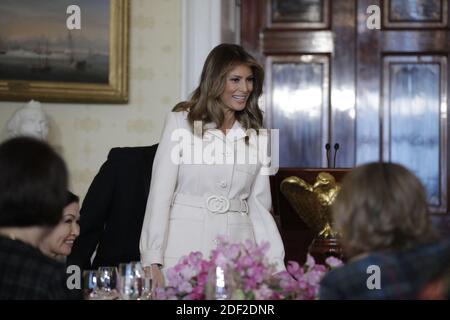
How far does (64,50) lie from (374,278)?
13.6 feet

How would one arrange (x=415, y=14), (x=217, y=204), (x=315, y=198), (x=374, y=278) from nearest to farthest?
1. (x=374, y=278)
2. (x=315, y=198)
3. (x=217, y=204)
4. (x=415, y=14)

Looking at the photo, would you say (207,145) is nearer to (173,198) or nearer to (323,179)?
(173,198)

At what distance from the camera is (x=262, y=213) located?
4.06m

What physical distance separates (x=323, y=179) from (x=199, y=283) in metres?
1.37

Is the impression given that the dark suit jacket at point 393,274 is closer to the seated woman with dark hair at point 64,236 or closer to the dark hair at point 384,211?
the dark hair at point 384,211

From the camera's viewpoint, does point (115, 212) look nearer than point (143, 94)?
Yes

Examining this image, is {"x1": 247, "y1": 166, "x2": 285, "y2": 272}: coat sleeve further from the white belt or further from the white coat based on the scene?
the white belt

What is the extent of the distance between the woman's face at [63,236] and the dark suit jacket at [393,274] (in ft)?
4.54

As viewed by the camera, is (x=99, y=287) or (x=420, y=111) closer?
(x=99, y=287)

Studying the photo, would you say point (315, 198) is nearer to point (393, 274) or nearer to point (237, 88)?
point (237, 88)

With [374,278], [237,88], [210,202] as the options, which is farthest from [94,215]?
[374,278]

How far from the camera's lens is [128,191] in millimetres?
4348

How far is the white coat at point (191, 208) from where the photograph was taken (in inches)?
154
